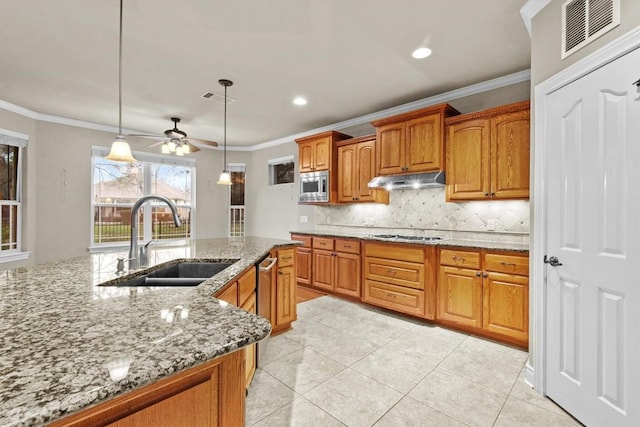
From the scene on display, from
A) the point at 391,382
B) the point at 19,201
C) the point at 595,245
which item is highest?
the point at 19,201

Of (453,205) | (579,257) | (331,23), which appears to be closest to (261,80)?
(331,23)

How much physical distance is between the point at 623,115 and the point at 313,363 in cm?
252

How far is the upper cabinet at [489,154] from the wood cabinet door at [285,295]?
198cm

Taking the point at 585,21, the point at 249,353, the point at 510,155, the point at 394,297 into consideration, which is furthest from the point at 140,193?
the point at 585,21

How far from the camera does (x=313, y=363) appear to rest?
2.40 m

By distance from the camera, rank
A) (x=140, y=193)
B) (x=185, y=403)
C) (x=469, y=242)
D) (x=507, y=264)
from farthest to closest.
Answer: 1. (x=140, y=193)
2. (x=469, y=242)
3. (x=507, y=264)
4. (x=185, y=403)

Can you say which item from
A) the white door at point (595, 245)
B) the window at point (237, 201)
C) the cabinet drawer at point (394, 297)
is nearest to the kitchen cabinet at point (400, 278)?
the cabinet drawer at point (394, 297)

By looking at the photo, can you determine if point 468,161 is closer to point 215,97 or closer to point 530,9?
point 530,9

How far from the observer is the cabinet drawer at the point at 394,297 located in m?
3.26

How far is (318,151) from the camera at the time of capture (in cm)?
467

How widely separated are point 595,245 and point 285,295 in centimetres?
234

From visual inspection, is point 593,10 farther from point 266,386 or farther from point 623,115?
point 266,386

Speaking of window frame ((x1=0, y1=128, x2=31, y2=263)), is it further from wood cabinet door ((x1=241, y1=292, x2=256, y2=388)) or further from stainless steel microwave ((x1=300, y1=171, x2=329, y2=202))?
wood cabinet door ((x1=241, y1=292, x2=256, y2=388))

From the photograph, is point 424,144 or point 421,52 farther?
point 424,144
